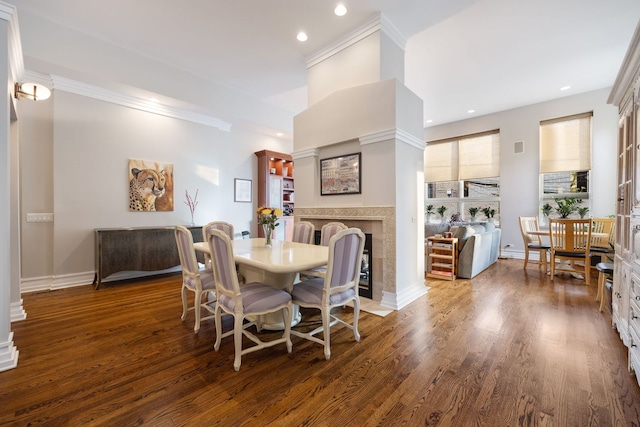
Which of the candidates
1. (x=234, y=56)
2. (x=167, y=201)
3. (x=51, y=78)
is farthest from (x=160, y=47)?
(x=167, y=201)

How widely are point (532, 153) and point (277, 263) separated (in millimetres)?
6538

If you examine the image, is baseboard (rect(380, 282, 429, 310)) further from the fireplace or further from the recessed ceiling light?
the recessed ceiling light

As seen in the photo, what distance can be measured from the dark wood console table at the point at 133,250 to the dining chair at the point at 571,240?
6.08m

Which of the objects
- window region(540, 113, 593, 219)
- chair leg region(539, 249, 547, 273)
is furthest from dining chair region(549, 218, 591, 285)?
window region(540, 113, 593, 219)

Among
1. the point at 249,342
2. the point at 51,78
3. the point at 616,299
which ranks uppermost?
the point at 51,78

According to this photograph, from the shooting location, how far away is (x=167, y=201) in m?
4.84

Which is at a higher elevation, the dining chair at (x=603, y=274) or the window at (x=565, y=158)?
the window at (x=565, y=158)

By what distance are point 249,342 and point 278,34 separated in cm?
363

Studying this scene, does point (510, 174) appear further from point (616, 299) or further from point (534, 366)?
point (534, 366)

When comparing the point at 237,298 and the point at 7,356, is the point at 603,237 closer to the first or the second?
the point at 237,298

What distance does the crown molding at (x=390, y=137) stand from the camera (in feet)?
10.3

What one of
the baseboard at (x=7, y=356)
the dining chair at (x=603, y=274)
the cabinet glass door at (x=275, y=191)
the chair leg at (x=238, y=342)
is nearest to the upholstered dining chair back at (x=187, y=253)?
the chair leg at (x=238, y=342)

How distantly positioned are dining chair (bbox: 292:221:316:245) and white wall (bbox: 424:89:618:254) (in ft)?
17.0

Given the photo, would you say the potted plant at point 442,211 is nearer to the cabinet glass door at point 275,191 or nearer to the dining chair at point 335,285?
the cabinet glass door at point 275,191
